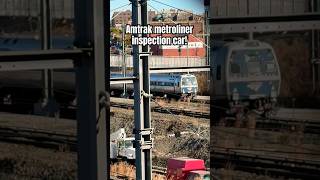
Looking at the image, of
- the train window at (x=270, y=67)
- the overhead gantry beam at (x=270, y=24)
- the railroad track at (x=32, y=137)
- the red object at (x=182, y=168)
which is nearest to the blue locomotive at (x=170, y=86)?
the red object at (x=182, y=168)

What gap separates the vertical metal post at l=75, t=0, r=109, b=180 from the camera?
4.49 feet

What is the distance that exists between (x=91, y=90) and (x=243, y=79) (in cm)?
71

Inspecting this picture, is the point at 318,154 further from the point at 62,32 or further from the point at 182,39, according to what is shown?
the point at 182,39

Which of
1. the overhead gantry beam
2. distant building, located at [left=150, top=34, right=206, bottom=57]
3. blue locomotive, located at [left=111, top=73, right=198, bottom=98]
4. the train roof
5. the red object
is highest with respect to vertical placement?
distant building, located at [left=150, top=34, right=206, bottom=57]

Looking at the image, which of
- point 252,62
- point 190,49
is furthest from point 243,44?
point 190,49

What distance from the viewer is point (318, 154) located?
6.61ft

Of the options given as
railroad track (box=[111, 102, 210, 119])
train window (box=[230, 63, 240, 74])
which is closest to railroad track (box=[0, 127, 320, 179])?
train window (box=[230, 63, 240, 74])

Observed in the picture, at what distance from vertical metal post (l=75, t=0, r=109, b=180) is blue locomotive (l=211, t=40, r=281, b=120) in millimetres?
618

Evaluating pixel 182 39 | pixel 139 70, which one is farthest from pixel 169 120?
pixel 139 70

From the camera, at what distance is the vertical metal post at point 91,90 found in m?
1.37

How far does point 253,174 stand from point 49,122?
2.77 ft

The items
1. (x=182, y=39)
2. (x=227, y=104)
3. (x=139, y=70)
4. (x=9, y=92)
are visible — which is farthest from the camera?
(x=182, y=39)

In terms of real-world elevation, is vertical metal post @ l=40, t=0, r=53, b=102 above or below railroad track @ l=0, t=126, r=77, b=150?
above

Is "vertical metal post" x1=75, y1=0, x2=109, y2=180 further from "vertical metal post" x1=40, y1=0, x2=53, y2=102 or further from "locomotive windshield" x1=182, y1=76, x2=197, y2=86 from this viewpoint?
"locomotive windshield" x1=182, y1=76, x2=197, y2=86
